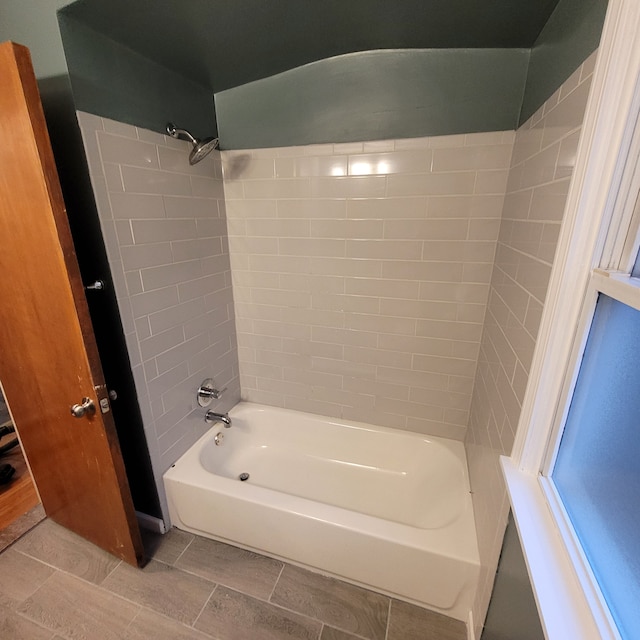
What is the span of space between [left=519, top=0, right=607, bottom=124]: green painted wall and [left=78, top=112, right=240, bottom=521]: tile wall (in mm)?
1402

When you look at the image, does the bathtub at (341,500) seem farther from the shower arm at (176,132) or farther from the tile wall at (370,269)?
the shower arm at (176,132)

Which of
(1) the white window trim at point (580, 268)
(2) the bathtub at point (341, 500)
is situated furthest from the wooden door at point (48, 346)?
(1) the white window trim at point (580, 268)

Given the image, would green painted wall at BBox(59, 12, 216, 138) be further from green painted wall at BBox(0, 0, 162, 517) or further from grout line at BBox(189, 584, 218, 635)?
grout line at BBox(189, 584, 218, 635)

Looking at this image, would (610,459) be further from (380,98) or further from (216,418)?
(216,418)

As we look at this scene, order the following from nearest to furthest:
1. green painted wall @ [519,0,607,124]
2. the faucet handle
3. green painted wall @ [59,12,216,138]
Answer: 1. green painted wall @ [519,0,607,124]
2. green painted wall @ [59,12,216,138]
3. the faucet handle

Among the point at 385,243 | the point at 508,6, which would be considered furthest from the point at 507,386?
the point at 508,6

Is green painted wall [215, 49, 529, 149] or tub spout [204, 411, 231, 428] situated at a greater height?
green painted wall [215, 49, 529, 149]

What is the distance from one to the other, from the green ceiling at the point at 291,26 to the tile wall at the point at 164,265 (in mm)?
306

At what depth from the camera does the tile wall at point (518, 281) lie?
2.46 ft

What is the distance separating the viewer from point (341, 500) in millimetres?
1655

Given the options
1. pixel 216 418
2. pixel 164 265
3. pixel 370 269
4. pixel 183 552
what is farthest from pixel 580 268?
pixel 183 552

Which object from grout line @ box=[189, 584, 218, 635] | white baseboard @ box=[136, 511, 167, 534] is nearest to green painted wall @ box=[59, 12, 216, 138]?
white baseboard @ box=[136, 511, 167, 534]

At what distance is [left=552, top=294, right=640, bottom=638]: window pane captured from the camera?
535 mm

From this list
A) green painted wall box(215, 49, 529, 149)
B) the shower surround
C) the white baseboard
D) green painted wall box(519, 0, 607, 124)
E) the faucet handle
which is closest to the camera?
green painted wall box(519, 0, 607, 124)
